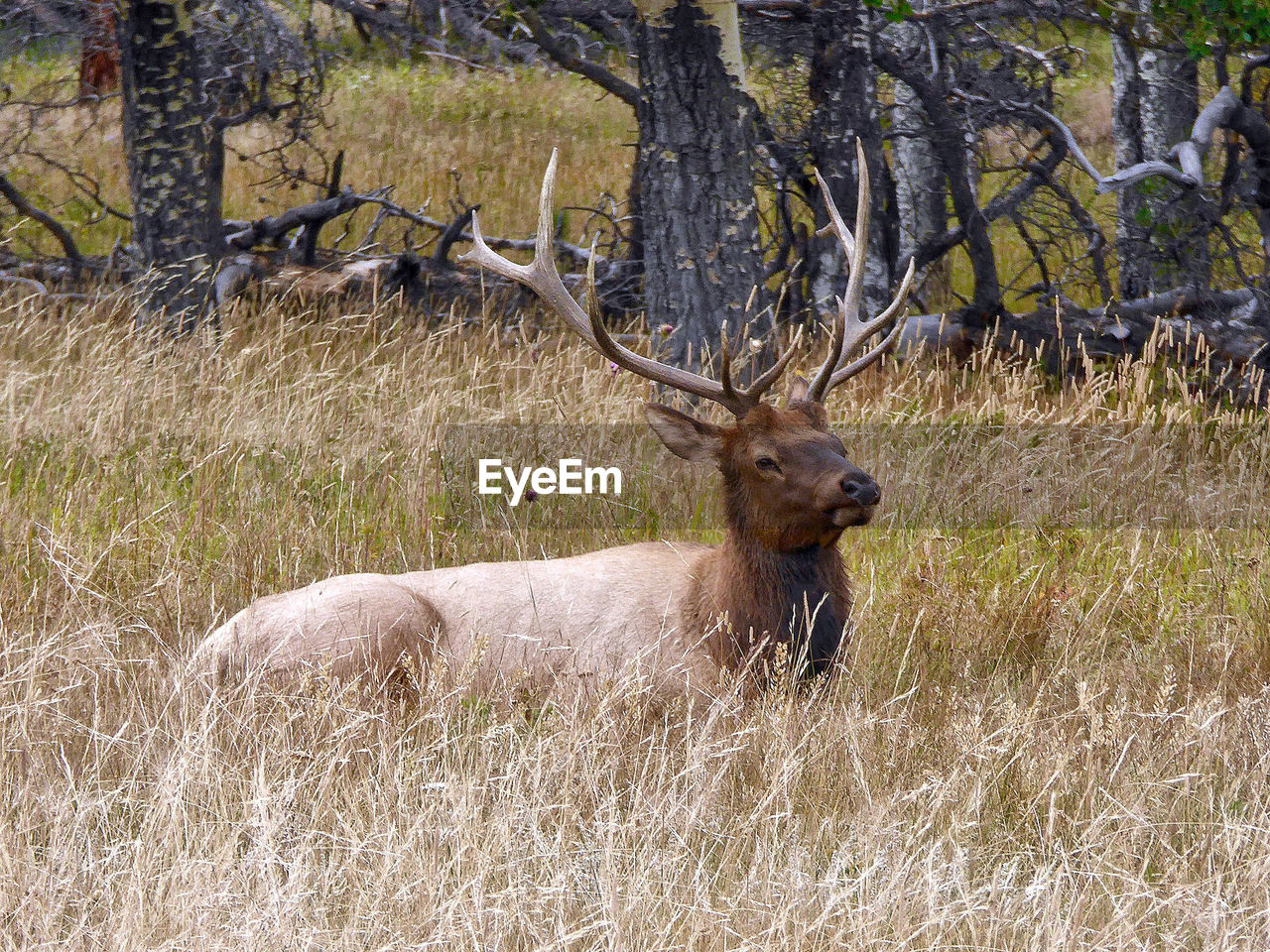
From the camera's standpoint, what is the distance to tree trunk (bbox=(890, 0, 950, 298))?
11.0 metres

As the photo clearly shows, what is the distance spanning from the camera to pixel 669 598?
4.63 m

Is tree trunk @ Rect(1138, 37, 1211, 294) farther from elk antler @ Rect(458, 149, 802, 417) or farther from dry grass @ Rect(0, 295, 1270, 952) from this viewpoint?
elk antler @ Rect(458, 149, 802, 417)

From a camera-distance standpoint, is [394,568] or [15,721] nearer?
[15,721]

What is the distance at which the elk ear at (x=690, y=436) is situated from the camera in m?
4.54

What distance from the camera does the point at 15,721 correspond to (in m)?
3.54

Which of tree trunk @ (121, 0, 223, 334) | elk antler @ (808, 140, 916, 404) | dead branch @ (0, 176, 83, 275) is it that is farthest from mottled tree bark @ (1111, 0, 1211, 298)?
dead branch @ (0, 176, 83, 275)

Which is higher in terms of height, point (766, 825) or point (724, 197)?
point (724, 197)

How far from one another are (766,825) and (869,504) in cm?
120

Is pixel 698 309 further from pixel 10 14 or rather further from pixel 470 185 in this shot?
pixel 470 185

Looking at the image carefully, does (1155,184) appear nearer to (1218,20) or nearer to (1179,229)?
(1179,229)

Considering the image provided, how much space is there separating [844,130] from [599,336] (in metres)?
Answer: 4.99

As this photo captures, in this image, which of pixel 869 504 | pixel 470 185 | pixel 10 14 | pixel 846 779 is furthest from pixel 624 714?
pixel 470 185

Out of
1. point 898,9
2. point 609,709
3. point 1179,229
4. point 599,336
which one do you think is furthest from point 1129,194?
point 609,709

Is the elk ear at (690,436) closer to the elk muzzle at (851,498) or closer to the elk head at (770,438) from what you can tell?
the elk head at (770,438)
